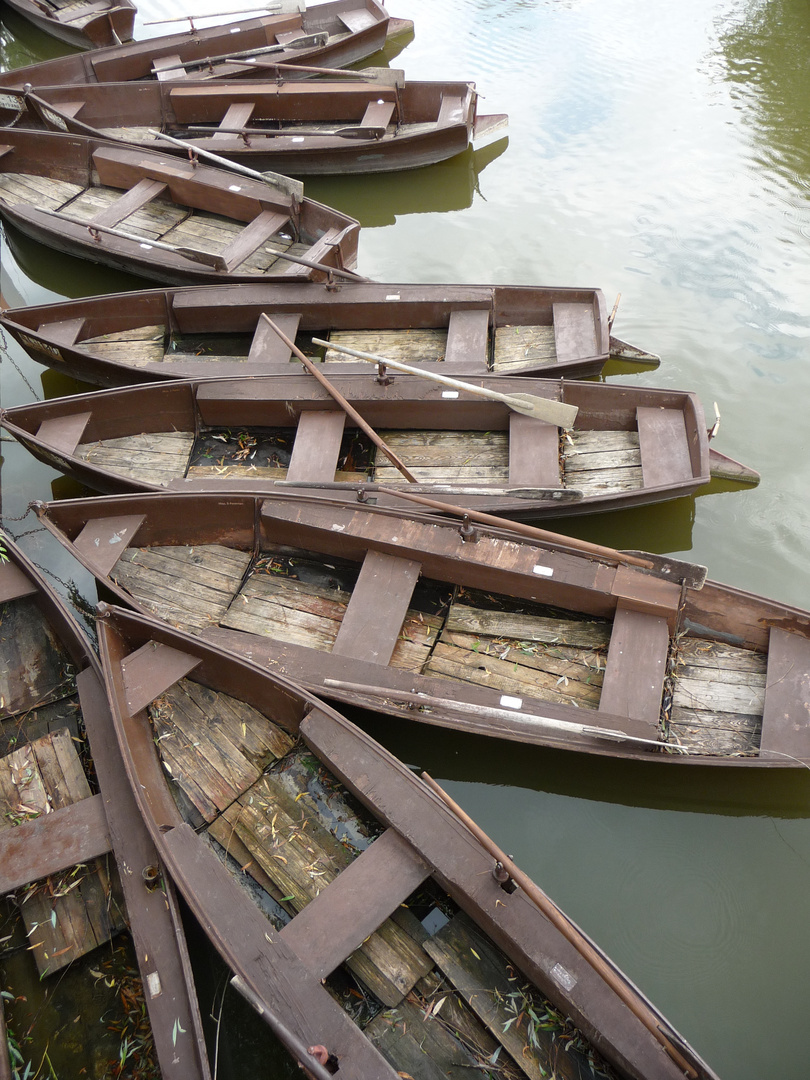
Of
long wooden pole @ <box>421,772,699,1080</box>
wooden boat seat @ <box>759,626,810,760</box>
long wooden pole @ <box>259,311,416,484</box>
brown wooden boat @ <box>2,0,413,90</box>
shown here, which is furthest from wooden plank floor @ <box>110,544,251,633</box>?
brown wooden boat @ <box>2,0,413,90</box>

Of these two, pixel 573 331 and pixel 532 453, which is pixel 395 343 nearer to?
pixel 573 331

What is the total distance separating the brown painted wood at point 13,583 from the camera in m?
5.70

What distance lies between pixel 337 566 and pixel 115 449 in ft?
8.63

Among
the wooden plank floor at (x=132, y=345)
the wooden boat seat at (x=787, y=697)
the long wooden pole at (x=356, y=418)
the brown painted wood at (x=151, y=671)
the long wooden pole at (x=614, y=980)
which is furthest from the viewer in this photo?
the wooden plank floor at (x=132, y=345)

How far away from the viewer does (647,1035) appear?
355 centimetres

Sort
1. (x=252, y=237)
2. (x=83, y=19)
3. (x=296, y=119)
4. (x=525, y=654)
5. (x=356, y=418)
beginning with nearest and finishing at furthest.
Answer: (x=525, y=654) < (x=356, y=418) < (x=252, y=237) < (x=296, y=119) < (x=83, y=19)

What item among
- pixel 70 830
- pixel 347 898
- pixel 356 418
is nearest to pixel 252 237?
pixel 356 418

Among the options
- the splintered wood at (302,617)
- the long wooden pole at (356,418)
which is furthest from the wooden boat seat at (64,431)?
the splintered wood at (302,617)

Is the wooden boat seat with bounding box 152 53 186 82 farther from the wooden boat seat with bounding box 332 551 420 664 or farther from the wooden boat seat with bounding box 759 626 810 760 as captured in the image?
the wooden boat seat with bounding box 759 626 810 760

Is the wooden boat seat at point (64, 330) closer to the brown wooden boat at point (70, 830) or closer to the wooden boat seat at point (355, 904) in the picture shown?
the brown wooden boat at point (70, 830)

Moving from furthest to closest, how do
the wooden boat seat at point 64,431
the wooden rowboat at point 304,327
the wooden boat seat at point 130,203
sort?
the wooden boat seat at point 130,203
the wooden rowboat at point 304,327
the wooden boat seat at point 64,431

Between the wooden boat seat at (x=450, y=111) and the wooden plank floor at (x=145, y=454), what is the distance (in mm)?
6717

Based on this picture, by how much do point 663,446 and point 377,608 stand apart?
3053mm

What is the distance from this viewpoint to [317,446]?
262 inches
